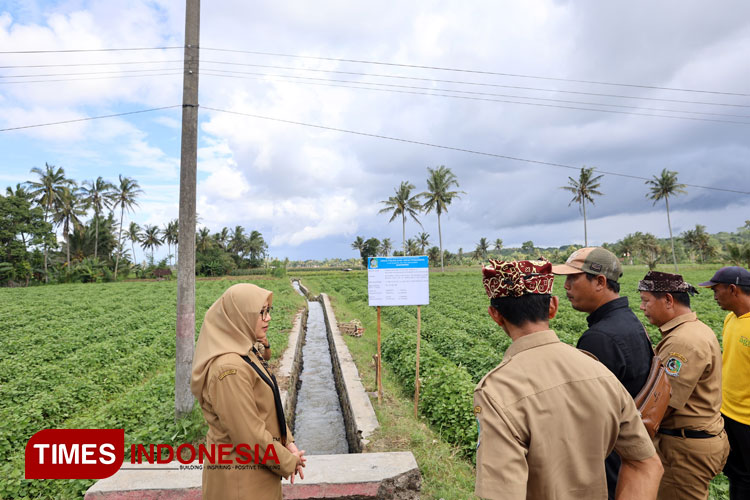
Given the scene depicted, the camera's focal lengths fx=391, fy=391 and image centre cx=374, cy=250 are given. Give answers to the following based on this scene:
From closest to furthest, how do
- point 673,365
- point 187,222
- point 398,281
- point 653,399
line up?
1. point 653,399
2. point 673,365
3. point 187,222
4. point 398,281

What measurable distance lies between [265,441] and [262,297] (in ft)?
2.68

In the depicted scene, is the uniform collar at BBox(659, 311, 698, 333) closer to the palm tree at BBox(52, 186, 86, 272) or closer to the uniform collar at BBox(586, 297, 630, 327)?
the uniform collar at BBox(586, 297, 630, 327)

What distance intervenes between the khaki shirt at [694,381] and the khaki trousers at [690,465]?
0.30 ft

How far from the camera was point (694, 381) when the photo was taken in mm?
2482

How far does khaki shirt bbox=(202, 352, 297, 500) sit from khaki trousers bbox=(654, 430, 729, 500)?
7.95ft

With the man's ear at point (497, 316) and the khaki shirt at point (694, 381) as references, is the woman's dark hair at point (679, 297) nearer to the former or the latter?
the khaki shirt at point (694, 381)

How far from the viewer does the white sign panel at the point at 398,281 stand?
6.22 m

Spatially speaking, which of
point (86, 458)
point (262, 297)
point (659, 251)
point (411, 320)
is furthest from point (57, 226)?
point (659, 251)

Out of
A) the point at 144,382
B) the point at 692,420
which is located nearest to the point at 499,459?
the point at 692,420

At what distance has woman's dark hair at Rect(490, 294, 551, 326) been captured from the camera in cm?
157

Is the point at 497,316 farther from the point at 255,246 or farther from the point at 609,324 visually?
the point at 255,246

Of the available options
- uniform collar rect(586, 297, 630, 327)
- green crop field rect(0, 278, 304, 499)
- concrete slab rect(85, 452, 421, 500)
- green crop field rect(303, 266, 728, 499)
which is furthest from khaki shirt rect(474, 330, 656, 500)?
green crop field rect(0, 278, 304, 499)

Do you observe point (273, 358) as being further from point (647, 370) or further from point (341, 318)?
point (647, 370)

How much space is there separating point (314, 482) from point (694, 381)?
301cm
